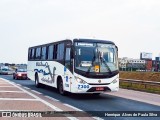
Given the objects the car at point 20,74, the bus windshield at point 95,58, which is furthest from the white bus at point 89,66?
the car at point 20,74

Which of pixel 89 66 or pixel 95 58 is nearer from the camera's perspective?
pixel 89 66

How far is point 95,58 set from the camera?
15.8 m

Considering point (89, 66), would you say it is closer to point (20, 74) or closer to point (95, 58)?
point (95, 58)

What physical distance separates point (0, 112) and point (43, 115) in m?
1.60

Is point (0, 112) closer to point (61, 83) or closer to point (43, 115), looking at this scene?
point (43, 115)

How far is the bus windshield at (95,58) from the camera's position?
15.7 m

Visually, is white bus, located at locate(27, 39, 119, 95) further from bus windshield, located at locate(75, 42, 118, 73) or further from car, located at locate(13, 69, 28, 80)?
car, located at locate(13, 69, 28, 80)

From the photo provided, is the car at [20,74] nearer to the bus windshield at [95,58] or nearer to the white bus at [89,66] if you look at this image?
the white bus at [89,66]

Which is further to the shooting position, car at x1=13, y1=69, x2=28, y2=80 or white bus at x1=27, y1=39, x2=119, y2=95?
car at x1=13, y1=69, x2=28, y2=80

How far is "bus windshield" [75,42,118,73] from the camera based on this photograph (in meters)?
15.7

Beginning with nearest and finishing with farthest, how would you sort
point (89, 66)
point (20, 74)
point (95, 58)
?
point (89, 66) → point (95, 58) → point (20, 74)

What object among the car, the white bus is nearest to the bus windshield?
the white bus

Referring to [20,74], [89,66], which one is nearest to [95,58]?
[89,66]

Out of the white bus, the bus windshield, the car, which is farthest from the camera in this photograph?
the car
